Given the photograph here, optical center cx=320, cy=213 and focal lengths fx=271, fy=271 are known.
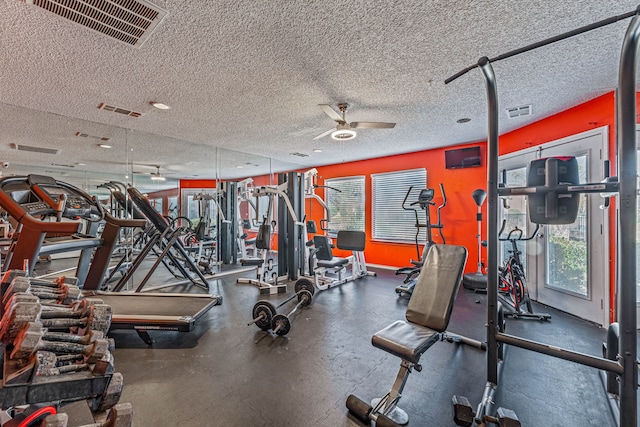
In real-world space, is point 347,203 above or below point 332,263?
above

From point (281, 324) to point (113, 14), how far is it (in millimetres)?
2721

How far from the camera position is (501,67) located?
244cm

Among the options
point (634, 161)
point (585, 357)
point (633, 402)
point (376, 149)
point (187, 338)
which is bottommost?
point (187, 338)

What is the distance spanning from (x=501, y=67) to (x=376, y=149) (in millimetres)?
3091

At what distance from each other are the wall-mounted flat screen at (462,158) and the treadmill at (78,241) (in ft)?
15.2

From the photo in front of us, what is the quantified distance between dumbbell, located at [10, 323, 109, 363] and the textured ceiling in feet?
6.12

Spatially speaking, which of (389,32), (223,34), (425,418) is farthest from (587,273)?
(223,34)

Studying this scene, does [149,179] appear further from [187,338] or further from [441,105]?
[441,105]

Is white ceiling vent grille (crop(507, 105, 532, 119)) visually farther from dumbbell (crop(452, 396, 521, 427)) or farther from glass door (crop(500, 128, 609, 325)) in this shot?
dumbbell (crop(452, 396, 521, 427))

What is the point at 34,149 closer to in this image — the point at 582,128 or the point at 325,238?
the point at 325,238

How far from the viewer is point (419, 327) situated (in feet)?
6.04

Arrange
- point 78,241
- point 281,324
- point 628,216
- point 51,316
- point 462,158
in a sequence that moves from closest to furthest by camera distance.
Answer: point 51,316, point 628,216, point 78,241, point 281,324, point 462,158

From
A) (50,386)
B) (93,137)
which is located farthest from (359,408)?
(93,137)

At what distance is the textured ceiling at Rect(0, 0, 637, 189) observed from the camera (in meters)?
1.77
